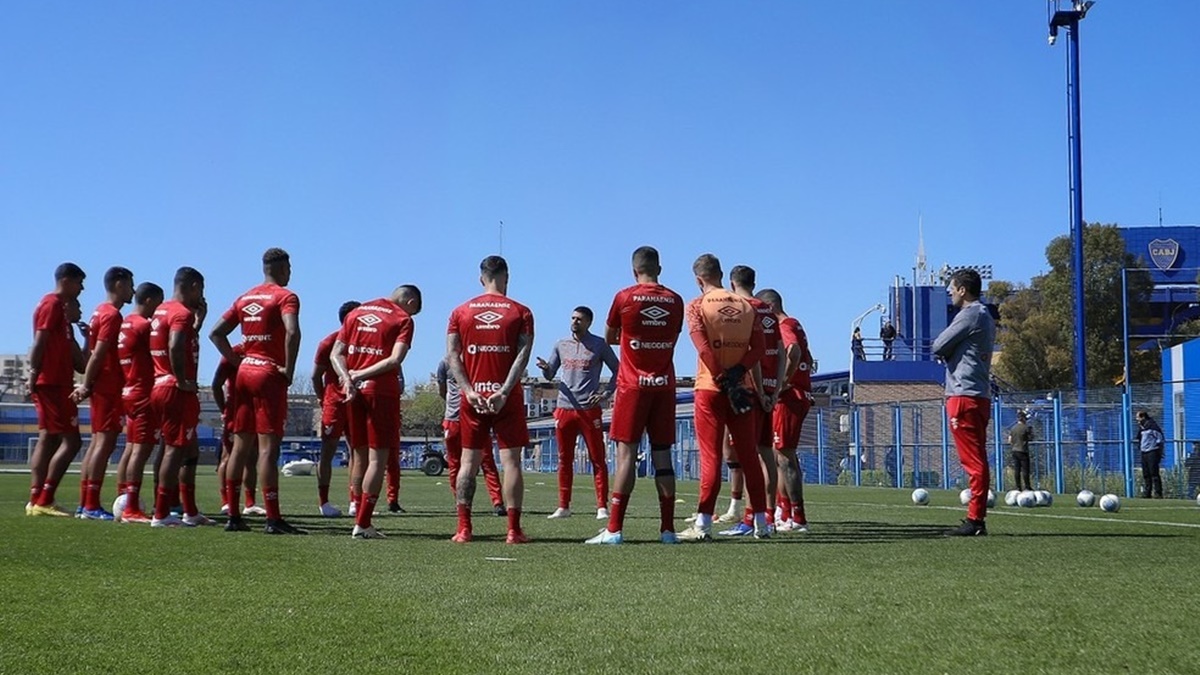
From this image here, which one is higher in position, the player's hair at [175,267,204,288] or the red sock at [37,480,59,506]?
the player's hair at [175,267,204,288]

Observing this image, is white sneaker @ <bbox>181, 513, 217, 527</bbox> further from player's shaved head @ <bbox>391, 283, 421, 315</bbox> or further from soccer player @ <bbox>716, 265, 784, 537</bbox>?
soccer player @ <bbox>716, 265, 784, 537</bbox>

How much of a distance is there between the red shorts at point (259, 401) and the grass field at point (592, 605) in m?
1.03

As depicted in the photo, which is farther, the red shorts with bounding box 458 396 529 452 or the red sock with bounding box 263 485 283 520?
the red sock with bounding box 263 485 283 520

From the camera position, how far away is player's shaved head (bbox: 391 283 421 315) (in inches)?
469

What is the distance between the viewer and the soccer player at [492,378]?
10.0 m

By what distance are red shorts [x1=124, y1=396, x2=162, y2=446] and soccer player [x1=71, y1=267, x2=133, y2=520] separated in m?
0.76

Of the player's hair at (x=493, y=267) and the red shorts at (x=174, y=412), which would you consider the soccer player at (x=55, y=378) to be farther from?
the player's hair at (x=493, y=267)

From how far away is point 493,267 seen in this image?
10.3m

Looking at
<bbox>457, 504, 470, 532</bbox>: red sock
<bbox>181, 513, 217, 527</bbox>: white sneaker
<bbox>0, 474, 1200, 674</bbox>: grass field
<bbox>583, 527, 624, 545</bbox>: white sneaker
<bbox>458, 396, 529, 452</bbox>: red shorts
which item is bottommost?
<bbox>181, 513, 217, 527</bbox>: white sneaker

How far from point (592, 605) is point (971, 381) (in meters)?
5.92

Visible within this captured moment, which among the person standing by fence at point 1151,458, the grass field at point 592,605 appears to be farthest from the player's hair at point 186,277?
the person standing by fence at point 1151,458

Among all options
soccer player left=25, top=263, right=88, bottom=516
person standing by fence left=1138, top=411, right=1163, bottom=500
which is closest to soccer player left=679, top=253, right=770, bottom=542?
soccer player left=25, top=263, right=88, bottom=516

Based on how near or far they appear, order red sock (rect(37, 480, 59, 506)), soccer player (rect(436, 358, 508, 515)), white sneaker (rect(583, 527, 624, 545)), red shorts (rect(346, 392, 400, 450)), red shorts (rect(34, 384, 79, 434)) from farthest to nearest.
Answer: soccer player (rect(436, 358, 508, 515)), red sock (rect(37, 480, 59, 506)), red shorts (rect(34, 384, 79, 434)), red shorts (rect(346, 392, 400, 450)), white sneaker (rect(583, 527, 624, 545))

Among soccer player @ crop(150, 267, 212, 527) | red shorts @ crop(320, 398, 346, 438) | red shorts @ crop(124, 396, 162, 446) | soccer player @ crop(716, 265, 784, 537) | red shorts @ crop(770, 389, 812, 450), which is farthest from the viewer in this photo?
red shorts @ crop(320, 398, 346, 438)
